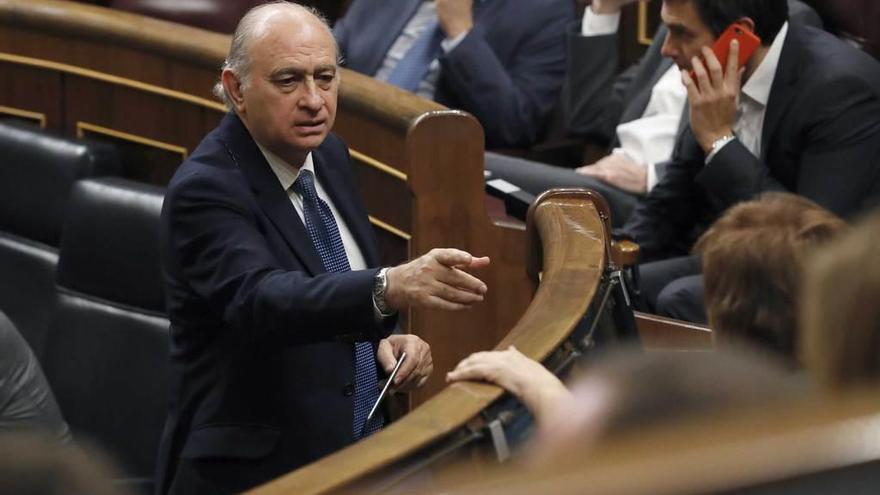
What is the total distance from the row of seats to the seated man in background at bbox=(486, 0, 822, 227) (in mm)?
602

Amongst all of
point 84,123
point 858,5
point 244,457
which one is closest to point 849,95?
point 858,5

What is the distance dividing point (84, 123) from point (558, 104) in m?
0.93

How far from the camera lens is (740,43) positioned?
204 centimetres

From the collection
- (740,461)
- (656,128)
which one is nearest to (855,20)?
(656,128)

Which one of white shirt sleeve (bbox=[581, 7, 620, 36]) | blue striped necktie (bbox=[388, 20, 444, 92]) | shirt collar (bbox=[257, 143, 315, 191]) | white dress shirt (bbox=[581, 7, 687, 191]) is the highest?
shirt collar (bbox=[257, 143, 315, 191])

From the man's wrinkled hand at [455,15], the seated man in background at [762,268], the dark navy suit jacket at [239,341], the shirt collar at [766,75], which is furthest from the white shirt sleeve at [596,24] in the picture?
the seated man in background at [762,268]

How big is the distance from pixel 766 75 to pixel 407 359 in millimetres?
776

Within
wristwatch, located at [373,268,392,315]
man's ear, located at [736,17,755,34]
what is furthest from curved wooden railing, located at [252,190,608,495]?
man's ear, located at [736,17,755,34]

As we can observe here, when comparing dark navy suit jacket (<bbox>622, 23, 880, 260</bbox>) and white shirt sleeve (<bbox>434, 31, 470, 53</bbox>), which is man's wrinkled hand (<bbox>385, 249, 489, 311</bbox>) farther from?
white shirt sleeve (<bbox>434, 31, 470, 53</bbox>)

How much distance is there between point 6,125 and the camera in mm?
2836

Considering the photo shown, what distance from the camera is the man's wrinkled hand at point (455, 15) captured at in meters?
2.64

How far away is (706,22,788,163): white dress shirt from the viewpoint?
205 cm

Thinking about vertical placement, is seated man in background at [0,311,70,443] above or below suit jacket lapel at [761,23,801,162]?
below

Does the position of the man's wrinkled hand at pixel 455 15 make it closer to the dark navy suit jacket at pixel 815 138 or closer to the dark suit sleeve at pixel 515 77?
the dark suit sleeve at pixel 515 77
